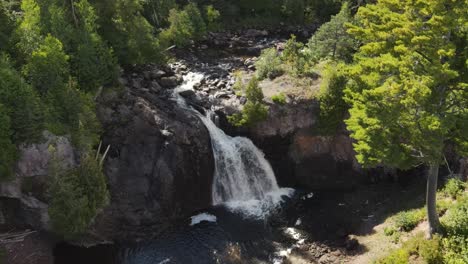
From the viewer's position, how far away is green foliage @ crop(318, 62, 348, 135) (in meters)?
42.5

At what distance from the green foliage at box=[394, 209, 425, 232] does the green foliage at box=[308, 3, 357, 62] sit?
21.8 metres

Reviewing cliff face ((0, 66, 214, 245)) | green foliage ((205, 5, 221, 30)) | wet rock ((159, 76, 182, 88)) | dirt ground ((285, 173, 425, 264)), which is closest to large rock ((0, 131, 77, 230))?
cliff face ((0, 66, 214, 245))

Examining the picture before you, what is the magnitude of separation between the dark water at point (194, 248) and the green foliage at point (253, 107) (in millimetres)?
10803

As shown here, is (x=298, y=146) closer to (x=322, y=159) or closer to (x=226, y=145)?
(x=322, y=159)

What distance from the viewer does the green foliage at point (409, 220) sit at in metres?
32.3

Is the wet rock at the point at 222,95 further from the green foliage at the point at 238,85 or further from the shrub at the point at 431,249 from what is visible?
the shrub at the point at 431,249

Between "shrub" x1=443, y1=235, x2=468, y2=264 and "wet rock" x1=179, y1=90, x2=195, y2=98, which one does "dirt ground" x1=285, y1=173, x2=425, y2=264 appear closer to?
"shrub" x1=443, y1=235, x2=468, y2=264

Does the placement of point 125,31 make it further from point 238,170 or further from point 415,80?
point 415,80

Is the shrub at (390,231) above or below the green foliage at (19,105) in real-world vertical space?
below

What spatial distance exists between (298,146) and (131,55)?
2115 cm

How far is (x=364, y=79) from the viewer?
26844 mm

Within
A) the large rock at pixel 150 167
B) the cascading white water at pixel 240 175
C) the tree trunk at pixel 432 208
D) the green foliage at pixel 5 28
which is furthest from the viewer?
the cascading white water at pixel 240 175

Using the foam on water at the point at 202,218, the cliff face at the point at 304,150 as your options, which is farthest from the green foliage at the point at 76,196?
the cliff face at the point at 304,150

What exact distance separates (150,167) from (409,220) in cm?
2262
